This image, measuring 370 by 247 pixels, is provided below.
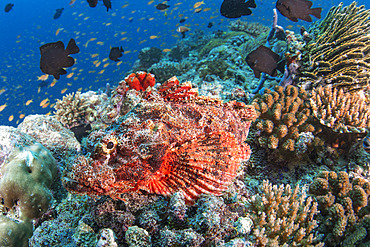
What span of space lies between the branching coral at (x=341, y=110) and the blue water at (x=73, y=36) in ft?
121

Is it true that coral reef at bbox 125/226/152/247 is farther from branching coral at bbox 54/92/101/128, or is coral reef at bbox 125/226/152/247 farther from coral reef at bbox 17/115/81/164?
branching coral at bbox 54/92/101/128

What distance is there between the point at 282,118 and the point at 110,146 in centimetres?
397

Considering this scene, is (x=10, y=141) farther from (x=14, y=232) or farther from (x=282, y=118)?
(x=282, y=118)

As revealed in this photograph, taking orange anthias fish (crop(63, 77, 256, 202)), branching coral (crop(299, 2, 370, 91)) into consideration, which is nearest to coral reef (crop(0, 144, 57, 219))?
orange anthias fish (crop(63, 77, 256, 202))

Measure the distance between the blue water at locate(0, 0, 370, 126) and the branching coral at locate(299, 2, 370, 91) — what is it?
3553cm

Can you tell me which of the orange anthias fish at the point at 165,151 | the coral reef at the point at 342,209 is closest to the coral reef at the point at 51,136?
Answer: the orange anthias fish at the point at 165,151

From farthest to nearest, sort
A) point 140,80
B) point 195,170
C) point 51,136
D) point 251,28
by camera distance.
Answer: point 251,28 < point 51,136 < point 140,80 < point 195,170

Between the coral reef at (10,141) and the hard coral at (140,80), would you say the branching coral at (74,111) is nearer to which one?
the coral reef at (10,141)

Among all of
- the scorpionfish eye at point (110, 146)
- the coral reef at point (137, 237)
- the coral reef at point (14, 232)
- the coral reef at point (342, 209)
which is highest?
the scorpionfish eye at point (110, 146)

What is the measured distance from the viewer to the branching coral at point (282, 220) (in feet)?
8.17

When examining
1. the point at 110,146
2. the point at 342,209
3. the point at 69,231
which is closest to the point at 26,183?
the point at 69,231

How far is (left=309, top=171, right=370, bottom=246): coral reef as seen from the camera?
102 inches

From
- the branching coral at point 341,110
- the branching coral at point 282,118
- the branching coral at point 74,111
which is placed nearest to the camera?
Result: the branching coral at point 282,118

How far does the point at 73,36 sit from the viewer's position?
91.6 metres
